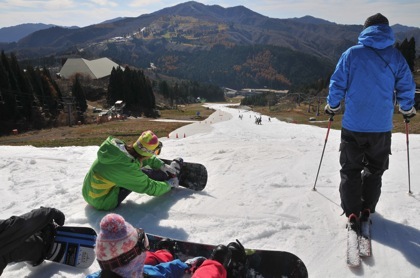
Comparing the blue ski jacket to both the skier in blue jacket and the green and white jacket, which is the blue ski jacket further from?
the green and white jacket

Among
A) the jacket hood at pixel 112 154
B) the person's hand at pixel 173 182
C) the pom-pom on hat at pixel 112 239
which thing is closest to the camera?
the pom-pom on hat at pixel 112 239

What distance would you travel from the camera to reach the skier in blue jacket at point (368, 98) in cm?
455

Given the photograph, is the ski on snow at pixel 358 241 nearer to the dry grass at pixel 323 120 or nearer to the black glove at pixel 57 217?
the black glove at pixel 57 217

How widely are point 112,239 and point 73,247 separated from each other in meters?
2.29

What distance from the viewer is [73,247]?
4.68 metres

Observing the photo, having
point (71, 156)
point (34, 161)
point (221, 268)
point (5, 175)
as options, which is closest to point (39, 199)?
point (5, 175)

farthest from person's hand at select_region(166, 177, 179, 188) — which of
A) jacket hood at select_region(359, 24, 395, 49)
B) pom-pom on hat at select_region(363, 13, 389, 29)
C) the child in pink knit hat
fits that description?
pom-pom on hat at select_region(363, 13, 389, 29)

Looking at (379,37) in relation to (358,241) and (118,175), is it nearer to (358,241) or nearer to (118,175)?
(358,241)

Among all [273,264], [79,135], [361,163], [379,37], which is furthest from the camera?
[79,135]

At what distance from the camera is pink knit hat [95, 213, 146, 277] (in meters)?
2.86

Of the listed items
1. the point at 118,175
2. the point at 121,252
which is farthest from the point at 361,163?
the point at 118,175

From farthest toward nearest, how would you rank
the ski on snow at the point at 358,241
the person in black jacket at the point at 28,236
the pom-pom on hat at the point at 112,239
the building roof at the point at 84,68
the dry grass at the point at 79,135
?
the building roof at the point at 84,68, the dry grass at the point at 79,135, the ski on snow at the point at 358,241, the person in black jacket at the point at 28,236, the pom-pom on hat at the point at 112,239

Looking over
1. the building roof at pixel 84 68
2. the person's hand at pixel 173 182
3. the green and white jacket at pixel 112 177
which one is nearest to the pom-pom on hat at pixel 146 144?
the green and white jacket at pixel 112 177

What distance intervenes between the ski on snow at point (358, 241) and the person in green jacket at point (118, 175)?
374 cm
